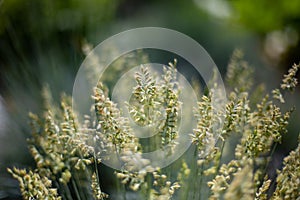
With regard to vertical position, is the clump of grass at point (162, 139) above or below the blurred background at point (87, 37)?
below

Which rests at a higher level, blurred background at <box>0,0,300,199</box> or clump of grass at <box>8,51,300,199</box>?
blurred background at <box>0,0,300,199</box>

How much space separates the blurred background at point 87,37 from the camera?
5.00 ft

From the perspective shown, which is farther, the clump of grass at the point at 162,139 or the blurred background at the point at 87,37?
the blurred background at the point at 87,37

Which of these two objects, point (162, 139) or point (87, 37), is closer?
A: point (162, 139)

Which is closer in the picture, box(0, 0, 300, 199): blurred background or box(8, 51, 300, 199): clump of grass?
box(8, 51, 300, 199): clump of grass

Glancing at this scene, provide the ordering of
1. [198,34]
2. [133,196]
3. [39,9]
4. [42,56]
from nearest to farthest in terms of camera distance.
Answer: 1. [133,196]
2. [42,56]
3. [39,9]
4. [198,34]

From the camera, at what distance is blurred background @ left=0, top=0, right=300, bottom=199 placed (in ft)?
5.00

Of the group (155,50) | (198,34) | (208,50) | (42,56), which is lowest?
(42,56)

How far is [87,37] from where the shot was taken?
2094mm

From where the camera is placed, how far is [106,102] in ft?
2.56

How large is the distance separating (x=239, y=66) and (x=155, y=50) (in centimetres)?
114

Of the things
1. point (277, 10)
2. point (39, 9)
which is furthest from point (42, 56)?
point (277, 10)

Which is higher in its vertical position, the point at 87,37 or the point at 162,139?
the point at 87,37

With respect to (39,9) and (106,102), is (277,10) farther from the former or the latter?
(106,102)
